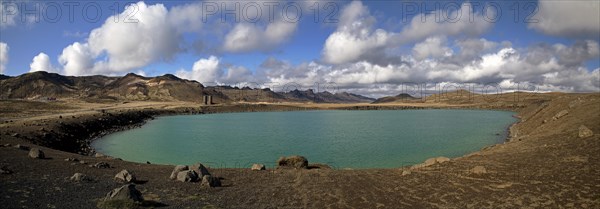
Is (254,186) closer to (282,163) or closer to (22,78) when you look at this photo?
(282,163)

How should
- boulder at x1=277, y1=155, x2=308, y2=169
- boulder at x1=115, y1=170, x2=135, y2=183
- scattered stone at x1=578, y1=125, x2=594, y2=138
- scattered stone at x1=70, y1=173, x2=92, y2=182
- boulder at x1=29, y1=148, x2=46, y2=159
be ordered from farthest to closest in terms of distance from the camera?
scattered stone at x1=578, y1=125, x2=594, y2=138
boulder at x1=277, y1=155, x2=308, y2=169
boulder at x1=29, y1=148, x2=46, y2=159
boulder at x1=115, y1=170, x2=135, y2=183
scattered stone at x1=70, y1=173, x2=92, y2=182

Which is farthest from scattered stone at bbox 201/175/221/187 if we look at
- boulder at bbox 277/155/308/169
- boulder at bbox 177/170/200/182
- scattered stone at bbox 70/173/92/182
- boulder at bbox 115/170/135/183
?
boulder at bbox 277/155/308/169

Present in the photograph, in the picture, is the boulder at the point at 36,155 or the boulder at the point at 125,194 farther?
the boulder at the point at 36,155

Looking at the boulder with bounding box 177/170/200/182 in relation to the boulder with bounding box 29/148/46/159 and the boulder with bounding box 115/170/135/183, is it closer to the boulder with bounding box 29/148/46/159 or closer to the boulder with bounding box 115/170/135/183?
the boulder with bounding box 115/170/135/183

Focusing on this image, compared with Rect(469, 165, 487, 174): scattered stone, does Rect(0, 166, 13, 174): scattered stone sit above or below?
above

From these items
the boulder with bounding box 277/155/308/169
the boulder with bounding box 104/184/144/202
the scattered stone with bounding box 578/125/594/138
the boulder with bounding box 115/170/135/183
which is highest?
the scattered stone with bounding box 578/125/594/138

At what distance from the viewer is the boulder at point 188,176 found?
61.0 ft

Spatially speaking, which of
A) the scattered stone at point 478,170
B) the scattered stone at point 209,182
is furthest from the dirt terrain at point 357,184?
the scattered stone at point 209,182

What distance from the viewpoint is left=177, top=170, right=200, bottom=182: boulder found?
61.0 feet

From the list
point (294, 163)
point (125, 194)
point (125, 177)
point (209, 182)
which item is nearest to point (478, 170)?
point (294, 163)

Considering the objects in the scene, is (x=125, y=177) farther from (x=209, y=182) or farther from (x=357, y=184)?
(x=357, y=184)

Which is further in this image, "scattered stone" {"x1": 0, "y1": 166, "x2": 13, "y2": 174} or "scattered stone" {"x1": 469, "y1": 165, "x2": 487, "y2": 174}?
"scattered stone" {"x1": 469, "y1": 165, "x2": 487, "y2": 174}

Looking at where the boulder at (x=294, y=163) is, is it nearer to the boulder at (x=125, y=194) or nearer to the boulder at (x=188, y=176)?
the boulder at (x=188, y=176)

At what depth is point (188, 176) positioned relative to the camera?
1866cm
